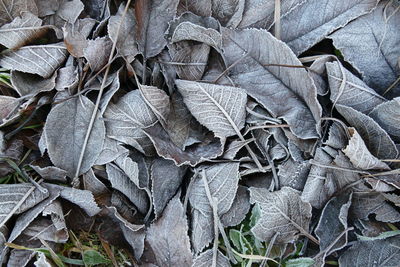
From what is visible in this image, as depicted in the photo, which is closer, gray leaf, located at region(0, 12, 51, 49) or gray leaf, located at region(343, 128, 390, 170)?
gray leaf, located at region(343, 128, 390, 170)

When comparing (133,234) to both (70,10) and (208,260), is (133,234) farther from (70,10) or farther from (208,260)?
(70,10)

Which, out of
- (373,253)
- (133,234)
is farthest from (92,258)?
(373,253)

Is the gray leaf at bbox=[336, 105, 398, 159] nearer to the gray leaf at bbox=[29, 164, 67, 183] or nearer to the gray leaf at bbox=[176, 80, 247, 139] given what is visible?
the gray leaf at bbox=[176, 80, 247, 139]

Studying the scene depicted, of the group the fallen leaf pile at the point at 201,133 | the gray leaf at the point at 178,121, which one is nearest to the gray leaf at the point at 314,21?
the fallen leaf pile at the point at 201,133

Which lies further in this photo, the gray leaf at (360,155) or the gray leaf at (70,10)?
the gray leaf at (70,10)

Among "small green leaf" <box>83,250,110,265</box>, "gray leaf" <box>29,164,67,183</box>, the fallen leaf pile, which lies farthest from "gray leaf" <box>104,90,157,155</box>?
"small green leaf" <box>83,250,110,265</box>

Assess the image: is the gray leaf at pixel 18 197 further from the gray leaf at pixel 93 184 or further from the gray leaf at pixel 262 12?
the gray leaf at pixel 262 12
